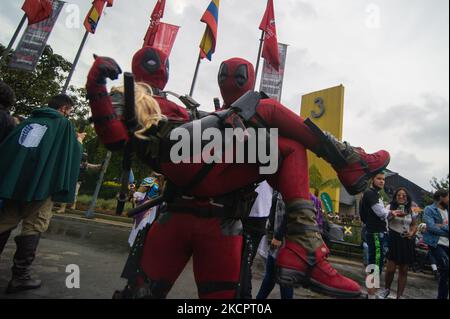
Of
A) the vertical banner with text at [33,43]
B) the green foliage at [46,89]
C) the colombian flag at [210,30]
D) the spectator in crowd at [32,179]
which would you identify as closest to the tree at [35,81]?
the green foliage at [46,89]

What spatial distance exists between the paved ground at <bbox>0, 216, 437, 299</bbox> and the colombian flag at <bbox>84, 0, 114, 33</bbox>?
8877 millimetres

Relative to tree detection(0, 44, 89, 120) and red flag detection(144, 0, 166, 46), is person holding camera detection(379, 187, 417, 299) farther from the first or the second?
tree detection(0, 44, 89, 120)

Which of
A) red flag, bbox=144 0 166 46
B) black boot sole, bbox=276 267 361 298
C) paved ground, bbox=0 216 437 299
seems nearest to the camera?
black boot sole, bbox=276 267 361 298

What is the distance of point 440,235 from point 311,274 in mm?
4101

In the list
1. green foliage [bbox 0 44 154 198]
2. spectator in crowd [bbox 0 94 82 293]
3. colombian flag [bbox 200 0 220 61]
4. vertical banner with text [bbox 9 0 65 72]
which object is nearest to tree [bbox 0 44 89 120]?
green foliage [bbox 0 44 154 198]

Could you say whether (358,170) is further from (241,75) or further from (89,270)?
(89,270)

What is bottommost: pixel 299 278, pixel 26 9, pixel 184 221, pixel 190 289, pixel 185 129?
pixel 190 289

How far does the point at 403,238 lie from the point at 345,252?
5.02m

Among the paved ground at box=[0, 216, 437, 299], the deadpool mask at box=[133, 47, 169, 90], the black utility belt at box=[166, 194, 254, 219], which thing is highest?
the deadpool mask at box=[133, 47, 169, 90]

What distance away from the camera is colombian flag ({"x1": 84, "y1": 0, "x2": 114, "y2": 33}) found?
10.9 metres

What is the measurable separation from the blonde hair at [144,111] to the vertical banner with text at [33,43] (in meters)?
11.3

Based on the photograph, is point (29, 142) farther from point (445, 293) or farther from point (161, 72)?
point (445, 293)

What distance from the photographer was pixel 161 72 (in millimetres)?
1800
